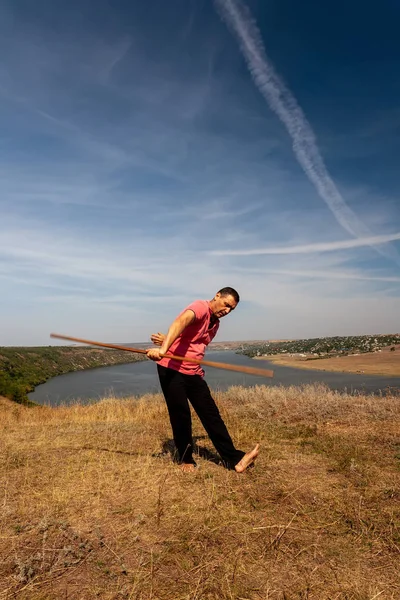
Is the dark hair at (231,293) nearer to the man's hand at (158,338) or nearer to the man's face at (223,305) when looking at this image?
the man's face at (223,305)

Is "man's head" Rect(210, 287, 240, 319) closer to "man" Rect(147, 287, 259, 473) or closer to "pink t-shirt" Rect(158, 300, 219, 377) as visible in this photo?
"man" Rect(147, 287, 259, 473)

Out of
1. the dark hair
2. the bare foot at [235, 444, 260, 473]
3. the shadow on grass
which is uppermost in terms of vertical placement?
the dark hair

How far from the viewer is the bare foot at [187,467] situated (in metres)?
4.57

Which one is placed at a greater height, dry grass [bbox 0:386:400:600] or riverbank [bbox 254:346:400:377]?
dry grass [bbox 0:386:400:600]

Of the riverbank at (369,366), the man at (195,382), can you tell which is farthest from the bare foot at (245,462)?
the riverbank at (369,366)

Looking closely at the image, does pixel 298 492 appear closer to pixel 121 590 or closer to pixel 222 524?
pixel 222 524

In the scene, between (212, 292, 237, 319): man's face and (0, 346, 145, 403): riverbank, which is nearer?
(212, 292, 237, 319): man's face

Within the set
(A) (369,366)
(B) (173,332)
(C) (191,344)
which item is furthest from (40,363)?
(B) (173,332)

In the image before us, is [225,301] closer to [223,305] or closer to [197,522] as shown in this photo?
[223,305]

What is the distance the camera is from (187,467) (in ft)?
15.2

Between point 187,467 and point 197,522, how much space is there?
1432mm

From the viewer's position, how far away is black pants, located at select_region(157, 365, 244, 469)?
4617 millimetres

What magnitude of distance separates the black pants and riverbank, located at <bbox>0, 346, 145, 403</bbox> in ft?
55.6

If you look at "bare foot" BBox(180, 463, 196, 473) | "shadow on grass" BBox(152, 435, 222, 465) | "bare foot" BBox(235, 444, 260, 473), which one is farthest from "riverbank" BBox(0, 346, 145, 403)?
"bare foot" BBox(235, 444, 260, 473)
